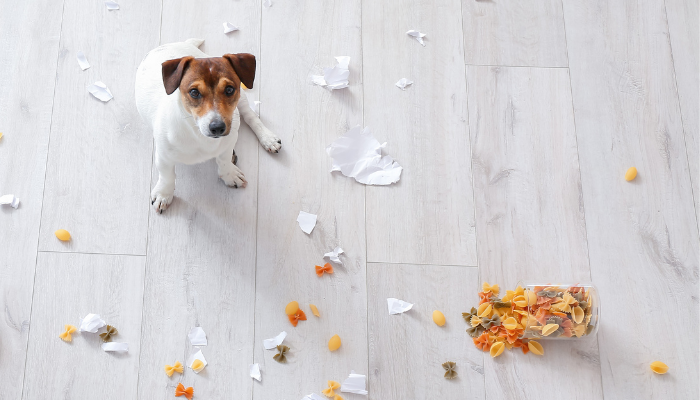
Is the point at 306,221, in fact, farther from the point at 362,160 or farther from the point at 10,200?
the point at 10,200

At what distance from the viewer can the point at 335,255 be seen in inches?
84.6

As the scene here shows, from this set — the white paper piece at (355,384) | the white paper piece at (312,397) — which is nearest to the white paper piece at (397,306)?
the white paper piece at (355,384)

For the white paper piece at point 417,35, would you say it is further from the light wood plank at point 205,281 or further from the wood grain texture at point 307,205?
the light wood plank at point 205,281

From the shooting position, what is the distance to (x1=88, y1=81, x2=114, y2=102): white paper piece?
2248 mm

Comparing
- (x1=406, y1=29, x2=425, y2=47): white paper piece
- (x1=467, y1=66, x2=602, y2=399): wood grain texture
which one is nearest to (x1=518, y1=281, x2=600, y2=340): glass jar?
(x1=467, y1=66, x2=602, y2=399): wood grain texture

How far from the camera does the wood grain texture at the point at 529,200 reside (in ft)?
6.84

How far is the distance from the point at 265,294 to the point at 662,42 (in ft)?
6.37

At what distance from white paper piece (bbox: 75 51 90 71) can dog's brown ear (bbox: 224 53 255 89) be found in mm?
888

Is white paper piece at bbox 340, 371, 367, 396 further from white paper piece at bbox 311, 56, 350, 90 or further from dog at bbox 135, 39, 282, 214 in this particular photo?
white paper piece at bbox 311, 56, 350, 90

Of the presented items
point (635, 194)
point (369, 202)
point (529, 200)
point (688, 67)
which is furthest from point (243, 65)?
point (688, 67)

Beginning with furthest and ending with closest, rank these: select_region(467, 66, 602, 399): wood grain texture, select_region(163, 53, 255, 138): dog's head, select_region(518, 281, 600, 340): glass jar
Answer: select_region(467, 66, 602, 399): wood grain texture → select_region(518, 281, 600, 340): glass jar → select_region(163, 53, 255, 138): dog's head

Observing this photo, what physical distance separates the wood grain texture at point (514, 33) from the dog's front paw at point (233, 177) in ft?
3.39

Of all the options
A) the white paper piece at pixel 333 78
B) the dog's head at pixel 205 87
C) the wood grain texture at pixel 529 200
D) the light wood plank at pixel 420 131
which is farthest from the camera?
the white paper piece at pixel 333 78

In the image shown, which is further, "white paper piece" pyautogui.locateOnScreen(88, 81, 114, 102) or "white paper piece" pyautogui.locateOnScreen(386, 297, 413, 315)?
"white paper piece" pyautogui.locateOnScreen(88, 81, 114, 102)
